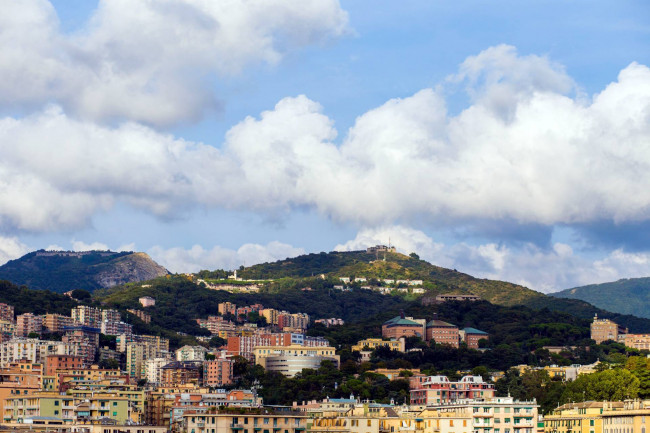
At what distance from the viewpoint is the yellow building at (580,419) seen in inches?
4151

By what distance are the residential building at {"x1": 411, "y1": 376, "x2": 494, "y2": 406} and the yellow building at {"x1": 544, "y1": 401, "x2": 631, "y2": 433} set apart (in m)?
23.5

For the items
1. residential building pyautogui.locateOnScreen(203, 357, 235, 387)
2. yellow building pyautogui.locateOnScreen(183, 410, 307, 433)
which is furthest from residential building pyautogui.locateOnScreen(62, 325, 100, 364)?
yellow building pyautogui.locateOnScreen(183, 410, 307, 433)

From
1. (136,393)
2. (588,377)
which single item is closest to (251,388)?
(136,393)

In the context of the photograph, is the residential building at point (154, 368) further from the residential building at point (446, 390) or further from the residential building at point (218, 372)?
the residential building at point (446, 390)

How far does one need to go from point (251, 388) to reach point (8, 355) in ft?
120

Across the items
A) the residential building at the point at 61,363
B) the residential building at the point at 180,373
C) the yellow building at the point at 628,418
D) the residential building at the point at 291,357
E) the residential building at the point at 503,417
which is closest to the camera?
the residential building at the point at 503,417

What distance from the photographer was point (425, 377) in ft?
532

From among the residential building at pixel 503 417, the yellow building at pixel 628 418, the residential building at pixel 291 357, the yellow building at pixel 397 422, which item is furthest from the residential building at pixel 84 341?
the residential building at pixel 503 417

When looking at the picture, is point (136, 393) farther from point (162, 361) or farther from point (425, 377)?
point (162, 361)

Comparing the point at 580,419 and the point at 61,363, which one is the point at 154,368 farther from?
the point at 580,419

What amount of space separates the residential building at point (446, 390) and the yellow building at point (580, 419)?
23.5 m

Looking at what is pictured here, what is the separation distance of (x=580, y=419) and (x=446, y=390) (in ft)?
120

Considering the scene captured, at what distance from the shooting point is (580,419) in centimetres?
10738

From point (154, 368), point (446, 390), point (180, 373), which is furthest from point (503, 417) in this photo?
point (154, 368)
